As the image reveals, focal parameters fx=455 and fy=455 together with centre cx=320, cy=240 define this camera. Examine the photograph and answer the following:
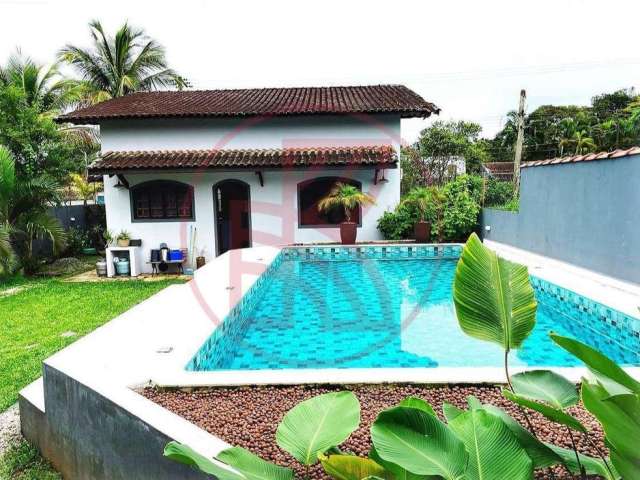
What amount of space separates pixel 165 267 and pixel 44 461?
9574mm

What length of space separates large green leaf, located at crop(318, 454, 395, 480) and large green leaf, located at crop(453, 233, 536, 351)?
0.71 meters

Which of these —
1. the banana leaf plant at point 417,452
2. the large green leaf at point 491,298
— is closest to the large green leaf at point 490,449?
the banana leaf plant at point 417,452

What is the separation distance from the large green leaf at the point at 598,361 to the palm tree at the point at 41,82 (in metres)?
18.0

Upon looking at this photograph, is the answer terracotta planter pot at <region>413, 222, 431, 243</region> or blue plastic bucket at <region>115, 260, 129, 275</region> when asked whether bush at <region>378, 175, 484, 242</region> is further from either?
blue plastic bucket at <region>115, 260, 129, 275</region>

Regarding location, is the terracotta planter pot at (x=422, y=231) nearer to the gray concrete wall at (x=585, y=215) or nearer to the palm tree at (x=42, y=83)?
the gray concrete wall at (x=585, y=215)

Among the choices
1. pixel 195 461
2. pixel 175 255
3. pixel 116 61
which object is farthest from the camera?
pixel 116 61

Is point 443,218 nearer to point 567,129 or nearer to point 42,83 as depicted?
point 42,83

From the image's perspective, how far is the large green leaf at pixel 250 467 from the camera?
5.30 ft

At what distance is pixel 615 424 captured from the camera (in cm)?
136

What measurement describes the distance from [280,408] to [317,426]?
182cm

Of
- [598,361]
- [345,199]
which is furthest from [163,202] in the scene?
[598,361]

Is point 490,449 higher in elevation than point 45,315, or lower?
higher

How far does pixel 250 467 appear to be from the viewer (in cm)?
165

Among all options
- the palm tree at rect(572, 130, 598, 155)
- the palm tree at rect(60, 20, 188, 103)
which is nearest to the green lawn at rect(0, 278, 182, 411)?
the palm tree at rect(60, 20, 188, 103)
